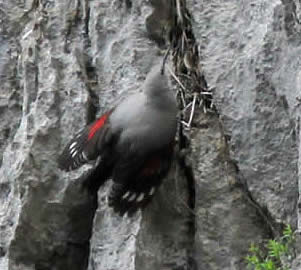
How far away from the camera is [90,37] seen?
4.61m

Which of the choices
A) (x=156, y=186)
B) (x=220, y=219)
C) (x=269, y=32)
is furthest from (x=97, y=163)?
(x=269, y=32)

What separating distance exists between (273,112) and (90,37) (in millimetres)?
1128

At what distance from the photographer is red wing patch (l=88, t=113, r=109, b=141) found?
4.01m

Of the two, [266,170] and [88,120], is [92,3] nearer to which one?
[88,120]

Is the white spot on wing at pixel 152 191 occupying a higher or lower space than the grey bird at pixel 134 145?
lower

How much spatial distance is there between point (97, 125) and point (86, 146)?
98 millimetres

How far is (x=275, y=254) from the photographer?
11.5 feet

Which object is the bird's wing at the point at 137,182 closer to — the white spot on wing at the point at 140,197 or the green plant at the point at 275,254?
the white spot on wing at the point at 140,197

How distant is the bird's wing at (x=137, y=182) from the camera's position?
3.88m

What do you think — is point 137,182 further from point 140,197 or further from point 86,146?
point 86,146

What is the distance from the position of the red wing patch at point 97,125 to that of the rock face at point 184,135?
242 mm

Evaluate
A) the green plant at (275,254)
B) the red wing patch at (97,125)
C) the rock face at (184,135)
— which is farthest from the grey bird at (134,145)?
the green plant at (275,254)

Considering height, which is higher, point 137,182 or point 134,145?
point 134,145

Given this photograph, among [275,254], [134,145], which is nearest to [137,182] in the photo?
[134,145]
